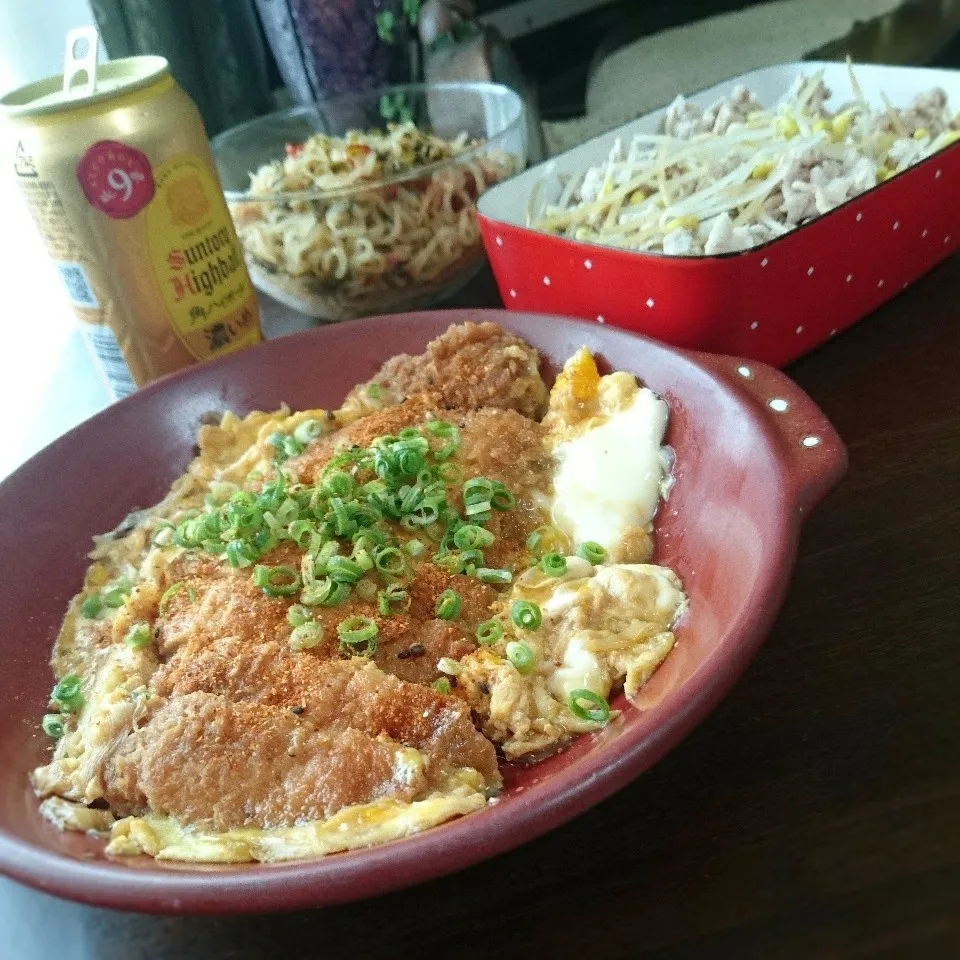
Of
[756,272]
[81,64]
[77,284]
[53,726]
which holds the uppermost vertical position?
[81,64]

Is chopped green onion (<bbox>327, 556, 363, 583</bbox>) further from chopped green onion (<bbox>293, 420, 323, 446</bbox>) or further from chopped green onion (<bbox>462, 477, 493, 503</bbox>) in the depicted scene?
chopped green onion (<bbox>293, 420, 323, 446</bbox>)

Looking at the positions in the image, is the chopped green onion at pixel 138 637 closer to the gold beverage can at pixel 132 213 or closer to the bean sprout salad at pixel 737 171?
the gold beverage can at pixel 132 213

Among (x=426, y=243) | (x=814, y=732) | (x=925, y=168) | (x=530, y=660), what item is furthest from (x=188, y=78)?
(x=814, y=732)

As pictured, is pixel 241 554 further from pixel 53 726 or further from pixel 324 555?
pixel 53 726

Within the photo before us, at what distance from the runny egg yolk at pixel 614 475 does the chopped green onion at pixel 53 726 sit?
2.32 ft

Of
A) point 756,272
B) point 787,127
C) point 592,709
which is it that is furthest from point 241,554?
point 787,127

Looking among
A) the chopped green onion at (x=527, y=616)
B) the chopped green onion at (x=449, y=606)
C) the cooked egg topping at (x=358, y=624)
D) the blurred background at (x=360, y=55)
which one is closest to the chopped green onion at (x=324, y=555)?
the cooked egg topping at (x=358, y=624)

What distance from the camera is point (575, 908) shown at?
3.01 feet

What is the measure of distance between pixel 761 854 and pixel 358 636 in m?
0.53

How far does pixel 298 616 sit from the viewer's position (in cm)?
119

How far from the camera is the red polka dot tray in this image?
1.44 metres

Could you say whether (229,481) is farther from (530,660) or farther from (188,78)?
(188,78)

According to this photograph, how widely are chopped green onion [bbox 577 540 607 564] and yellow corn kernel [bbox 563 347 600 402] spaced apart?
1.00ft

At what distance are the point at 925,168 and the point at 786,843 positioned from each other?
1.18 metres
